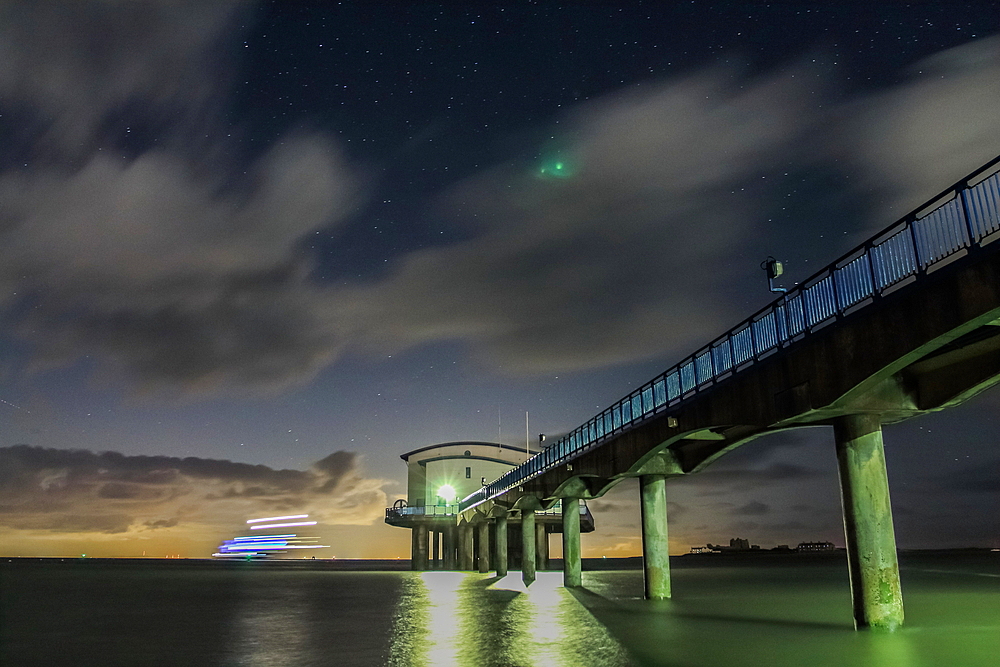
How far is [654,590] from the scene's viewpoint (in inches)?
1267

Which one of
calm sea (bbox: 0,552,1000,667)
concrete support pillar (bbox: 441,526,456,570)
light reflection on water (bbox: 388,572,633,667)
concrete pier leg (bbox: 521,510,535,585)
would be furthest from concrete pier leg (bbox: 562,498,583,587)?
concrete support pillar (bbox: 441,526,456,570)

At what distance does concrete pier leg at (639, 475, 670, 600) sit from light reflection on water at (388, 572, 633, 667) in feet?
A: 11.9

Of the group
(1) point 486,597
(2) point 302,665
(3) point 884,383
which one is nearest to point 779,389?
(3) point 884,383

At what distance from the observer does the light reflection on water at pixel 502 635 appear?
52.9ft

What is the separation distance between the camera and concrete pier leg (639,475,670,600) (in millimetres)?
30922

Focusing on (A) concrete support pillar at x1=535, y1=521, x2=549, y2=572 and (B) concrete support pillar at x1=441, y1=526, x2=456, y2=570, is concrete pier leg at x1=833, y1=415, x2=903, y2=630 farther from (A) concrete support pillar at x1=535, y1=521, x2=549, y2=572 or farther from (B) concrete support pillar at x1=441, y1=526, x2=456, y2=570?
(B) concrete support pillar at x1=441, y1=526, x2=456, y2=570

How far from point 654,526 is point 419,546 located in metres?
65.0

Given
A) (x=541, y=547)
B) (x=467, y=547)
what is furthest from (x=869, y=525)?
(x=541, y=547)

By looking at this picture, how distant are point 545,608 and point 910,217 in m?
20.9

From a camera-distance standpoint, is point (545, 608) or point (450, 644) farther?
point (545, 608)

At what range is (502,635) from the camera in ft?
68.3

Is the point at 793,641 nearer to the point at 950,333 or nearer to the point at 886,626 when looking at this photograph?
the point at 886,626

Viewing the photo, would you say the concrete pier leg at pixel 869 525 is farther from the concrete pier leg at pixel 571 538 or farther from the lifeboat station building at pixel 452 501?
the lifeboat station building at pixel 452 501

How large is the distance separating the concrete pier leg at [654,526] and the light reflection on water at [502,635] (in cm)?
363
